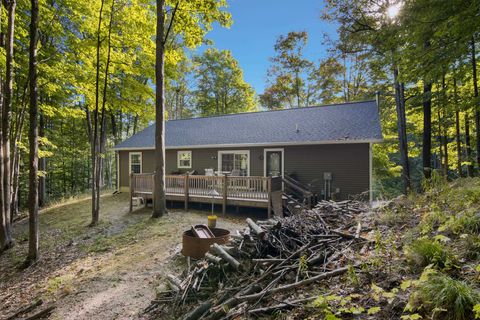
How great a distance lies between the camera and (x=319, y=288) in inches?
105

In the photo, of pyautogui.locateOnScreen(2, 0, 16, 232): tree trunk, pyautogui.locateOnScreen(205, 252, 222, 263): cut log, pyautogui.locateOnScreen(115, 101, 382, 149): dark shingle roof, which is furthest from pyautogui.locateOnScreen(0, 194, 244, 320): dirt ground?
pyautogui.locateOnScreen(115, 101, 382, 149): dark shingle roof

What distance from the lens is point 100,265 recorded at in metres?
6.28

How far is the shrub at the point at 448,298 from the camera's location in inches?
69.2

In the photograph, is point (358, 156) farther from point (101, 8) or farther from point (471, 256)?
point (101, 8)

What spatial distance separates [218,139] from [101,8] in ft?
24.9

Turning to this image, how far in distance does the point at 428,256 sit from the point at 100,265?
21.7 feet

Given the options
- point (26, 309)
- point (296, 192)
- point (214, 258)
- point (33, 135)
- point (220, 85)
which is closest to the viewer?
point (214, 258)

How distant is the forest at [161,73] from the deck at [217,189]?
177 cm

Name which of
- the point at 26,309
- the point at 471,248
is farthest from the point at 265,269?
the point at 26,309

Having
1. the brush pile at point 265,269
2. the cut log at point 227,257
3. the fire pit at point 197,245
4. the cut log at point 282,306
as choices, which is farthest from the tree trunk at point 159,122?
the cut log at point 282,306

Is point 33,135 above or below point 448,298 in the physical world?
above

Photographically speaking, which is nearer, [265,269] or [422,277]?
[422,277]

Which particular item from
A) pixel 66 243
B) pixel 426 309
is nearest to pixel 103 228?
pixel 66 243

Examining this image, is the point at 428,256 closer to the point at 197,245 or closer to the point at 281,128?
the point at 197,245
